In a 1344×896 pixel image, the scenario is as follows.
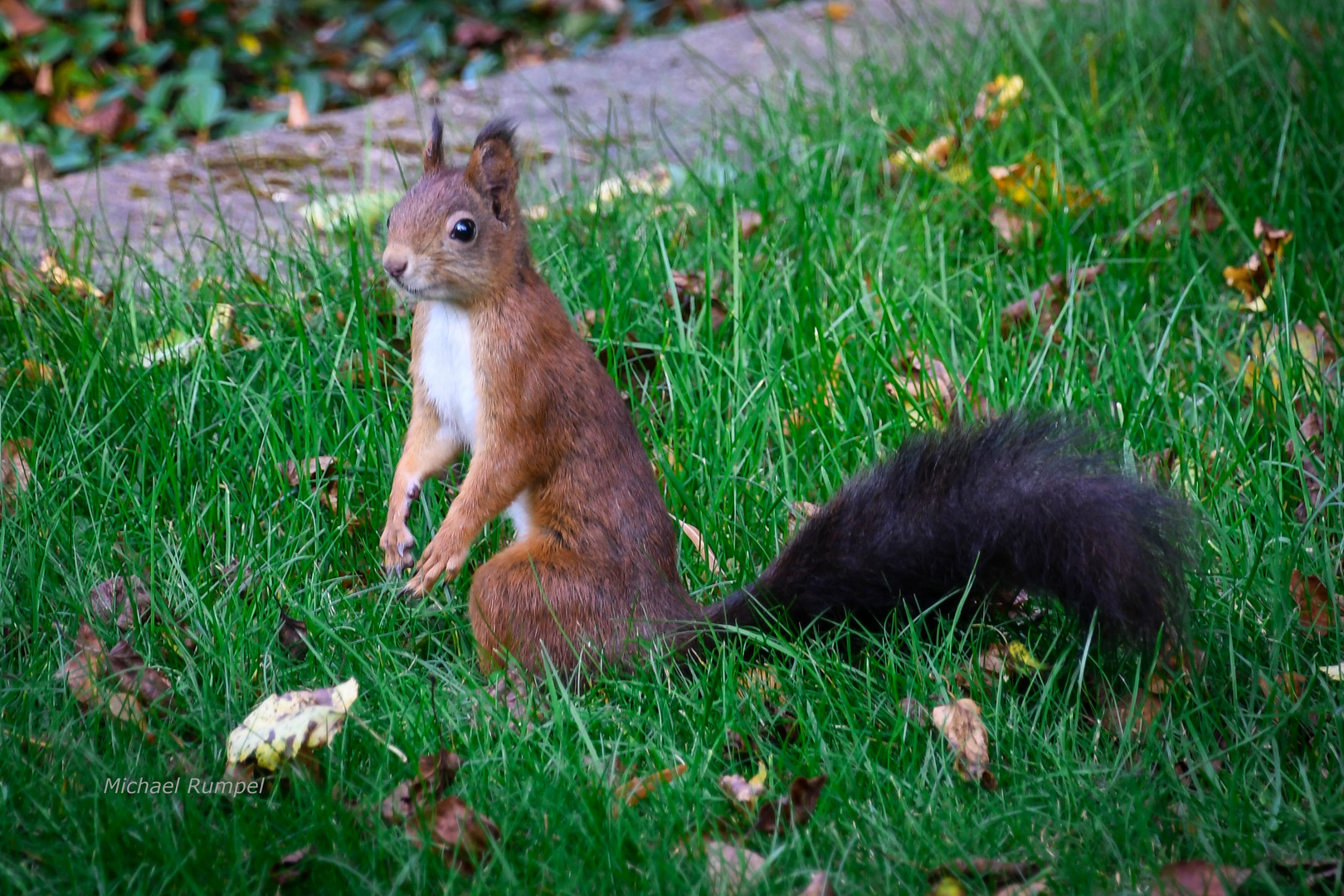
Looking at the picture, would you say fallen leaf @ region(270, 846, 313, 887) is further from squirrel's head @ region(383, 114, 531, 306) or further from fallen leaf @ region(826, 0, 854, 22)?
fallen leaf @ region(826, 0, 854, 22)

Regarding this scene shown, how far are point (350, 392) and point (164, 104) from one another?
303cm

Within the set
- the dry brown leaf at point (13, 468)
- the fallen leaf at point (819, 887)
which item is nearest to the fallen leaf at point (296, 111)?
the dry brown leaf at point (13, 468)

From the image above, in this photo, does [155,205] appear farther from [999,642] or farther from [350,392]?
[999,642]

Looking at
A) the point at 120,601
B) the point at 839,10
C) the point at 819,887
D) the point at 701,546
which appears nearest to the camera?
the point at 819,887

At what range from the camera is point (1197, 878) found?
1451 millimetres

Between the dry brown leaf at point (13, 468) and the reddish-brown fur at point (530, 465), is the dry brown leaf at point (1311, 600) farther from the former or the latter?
the dry brown leaf at point (13, 468)

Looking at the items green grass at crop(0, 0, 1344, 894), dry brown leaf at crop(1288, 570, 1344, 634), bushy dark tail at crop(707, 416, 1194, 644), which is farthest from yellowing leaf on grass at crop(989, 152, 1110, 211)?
bushy dark tail at crop(707, 416, 1194, 644)

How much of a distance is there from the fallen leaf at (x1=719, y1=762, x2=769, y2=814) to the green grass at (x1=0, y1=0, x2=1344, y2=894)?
0.03 meters

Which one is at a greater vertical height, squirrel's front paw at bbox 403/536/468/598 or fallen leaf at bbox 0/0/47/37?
fallen leaf at bbox 0/0/47/37

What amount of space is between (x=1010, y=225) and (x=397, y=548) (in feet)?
5.66

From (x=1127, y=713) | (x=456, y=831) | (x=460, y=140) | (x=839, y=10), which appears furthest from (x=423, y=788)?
(x=839, y=10)

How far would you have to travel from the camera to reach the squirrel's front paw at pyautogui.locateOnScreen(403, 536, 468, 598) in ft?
6.11

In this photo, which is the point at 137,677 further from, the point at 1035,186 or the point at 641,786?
the point at 1035,186

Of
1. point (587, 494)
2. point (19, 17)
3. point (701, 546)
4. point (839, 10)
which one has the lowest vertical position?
point (701, 546)
